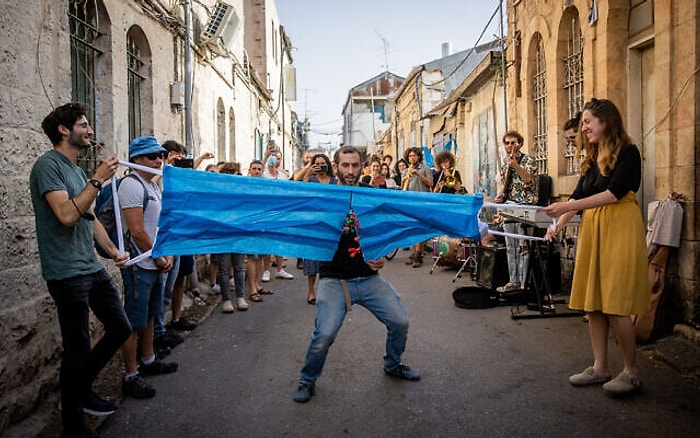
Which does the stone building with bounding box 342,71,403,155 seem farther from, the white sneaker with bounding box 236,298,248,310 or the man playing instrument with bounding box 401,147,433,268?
the white sneaker with bounding box 236,298,248,310

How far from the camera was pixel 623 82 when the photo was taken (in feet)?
23.0

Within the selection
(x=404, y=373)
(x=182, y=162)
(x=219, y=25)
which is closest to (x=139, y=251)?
(x=182, y=162)

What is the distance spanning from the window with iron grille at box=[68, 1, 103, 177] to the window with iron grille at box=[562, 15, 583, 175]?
654cm

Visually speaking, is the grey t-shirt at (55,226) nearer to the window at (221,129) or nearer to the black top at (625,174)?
the black top at (625,174)

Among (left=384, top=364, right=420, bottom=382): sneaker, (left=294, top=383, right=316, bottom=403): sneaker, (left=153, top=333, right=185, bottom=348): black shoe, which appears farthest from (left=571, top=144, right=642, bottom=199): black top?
(left=153, top=333, right=185, bottom=348): black shoe

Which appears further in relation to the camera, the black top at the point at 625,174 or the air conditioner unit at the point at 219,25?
the air conditioner unit at the point at 219,25

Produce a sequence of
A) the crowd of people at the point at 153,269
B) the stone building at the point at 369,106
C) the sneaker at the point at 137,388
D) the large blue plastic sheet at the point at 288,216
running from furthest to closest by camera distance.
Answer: the stone building at the point at 369,106, the sneaker at the point at 137,388, the large blue plastic sheet at the point at 288,216, the crowd of people at the point at 153,269

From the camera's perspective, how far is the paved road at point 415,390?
12.3 ft

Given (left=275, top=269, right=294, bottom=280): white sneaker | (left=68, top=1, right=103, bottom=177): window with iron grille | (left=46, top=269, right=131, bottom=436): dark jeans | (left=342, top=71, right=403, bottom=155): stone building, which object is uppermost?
(left=342, top=71, right=403, bottom=155): stone building

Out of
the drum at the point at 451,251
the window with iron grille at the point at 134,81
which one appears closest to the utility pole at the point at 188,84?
the window with iron grille at the point at 134,81

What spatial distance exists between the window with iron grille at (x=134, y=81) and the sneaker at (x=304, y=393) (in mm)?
5141

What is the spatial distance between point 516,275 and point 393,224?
14.5ft

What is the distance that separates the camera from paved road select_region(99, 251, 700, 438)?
373cm

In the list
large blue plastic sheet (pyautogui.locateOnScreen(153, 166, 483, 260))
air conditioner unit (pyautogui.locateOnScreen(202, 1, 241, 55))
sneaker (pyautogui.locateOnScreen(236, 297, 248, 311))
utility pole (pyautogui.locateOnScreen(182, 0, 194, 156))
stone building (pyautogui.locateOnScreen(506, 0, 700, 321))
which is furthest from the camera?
air conditioner unit (pyautogui.locateOnScreen(202, 1, 241, 55))
